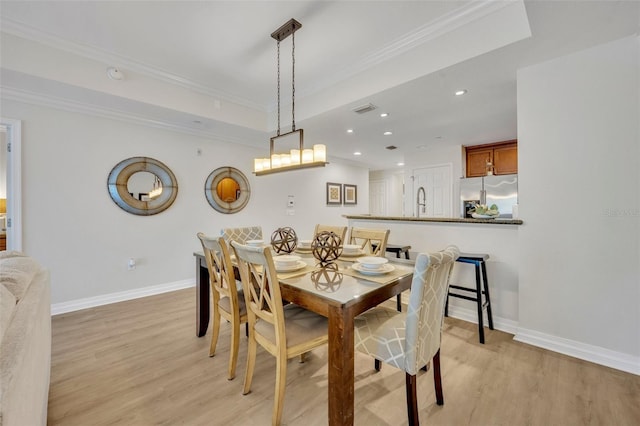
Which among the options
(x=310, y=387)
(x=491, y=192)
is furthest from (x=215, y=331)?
(x=491, y=192)

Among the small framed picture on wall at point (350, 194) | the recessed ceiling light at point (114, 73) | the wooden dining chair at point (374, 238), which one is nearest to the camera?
the wooden dining chair at point (374, 238)

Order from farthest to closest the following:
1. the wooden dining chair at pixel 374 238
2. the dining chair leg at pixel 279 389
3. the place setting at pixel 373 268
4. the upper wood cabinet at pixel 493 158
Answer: the upper wood cabinet at pixel 493 158, the wooden dining chair at pixel 374 238, the place setting at pixel 373 268, the dining chair leg at pixel 279 389

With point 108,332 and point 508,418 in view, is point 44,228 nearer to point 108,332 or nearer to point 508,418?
point 108,332

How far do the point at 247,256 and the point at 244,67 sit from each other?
7.96 feet

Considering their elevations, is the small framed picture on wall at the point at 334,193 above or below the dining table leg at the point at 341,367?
above

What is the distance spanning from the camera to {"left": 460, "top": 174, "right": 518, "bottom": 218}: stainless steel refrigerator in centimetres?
440

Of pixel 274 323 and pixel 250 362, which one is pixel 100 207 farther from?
pixel 274 323

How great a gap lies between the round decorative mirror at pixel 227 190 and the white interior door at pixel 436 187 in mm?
3646

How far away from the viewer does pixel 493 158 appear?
5.12m

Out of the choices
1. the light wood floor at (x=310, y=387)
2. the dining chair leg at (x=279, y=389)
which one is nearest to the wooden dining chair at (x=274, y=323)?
the dining chair leg at (x=279, y=389)

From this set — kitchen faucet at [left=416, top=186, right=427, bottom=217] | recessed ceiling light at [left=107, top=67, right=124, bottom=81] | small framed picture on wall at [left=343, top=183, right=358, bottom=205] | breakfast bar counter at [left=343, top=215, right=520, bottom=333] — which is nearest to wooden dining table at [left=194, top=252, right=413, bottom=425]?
breakfast bar counter at [left=343, top=215, right=520, bottom=333]

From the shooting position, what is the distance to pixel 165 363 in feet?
6.89

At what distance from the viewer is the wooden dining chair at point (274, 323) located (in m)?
1.47

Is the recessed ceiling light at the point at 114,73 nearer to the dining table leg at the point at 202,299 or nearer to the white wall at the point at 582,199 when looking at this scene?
the dining table leg at the point at 202,299
